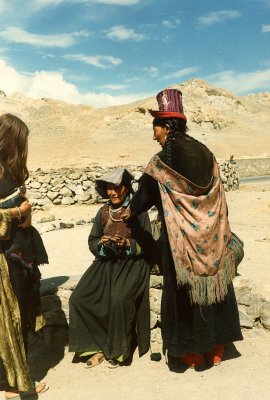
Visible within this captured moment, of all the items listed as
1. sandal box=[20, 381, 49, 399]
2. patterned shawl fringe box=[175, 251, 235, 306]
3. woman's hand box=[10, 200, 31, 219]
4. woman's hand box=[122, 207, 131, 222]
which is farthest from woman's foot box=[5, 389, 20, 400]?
woman's hand box=[122, 207, 131, 222]

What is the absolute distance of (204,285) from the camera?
10.4 ft

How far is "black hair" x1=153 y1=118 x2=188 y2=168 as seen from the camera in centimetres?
317

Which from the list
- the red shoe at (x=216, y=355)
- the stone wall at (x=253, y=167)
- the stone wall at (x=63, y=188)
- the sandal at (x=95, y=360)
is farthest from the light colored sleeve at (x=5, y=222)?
the stone wall at (x=253, y=167)

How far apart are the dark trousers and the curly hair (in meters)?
0.67

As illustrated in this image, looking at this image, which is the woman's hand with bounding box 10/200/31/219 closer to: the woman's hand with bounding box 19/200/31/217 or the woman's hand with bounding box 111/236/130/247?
the woman's hand with bounding box 19/200/31/217

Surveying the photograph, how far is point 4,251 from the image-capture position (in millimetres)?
3023

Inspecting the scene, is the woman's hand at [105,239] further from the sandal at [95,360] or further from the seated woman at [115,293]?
the sandal at [95,360]

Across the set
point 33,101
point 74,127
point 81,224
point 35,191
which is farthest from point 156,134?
point 33,101

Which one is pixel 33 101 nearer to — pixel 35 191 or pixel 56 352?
pixel 35 191

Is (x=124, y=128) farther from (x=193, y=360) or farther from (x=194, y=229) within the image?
(x=194, y=229)

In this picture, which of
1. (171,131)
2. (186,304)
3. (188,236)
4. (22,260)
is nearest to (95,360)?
(186,304)

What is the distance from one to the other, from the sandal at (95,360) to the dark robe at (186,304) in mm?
671

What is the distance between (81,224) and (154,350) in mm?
8068

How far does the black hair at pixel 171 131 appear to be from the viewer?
3168mm
